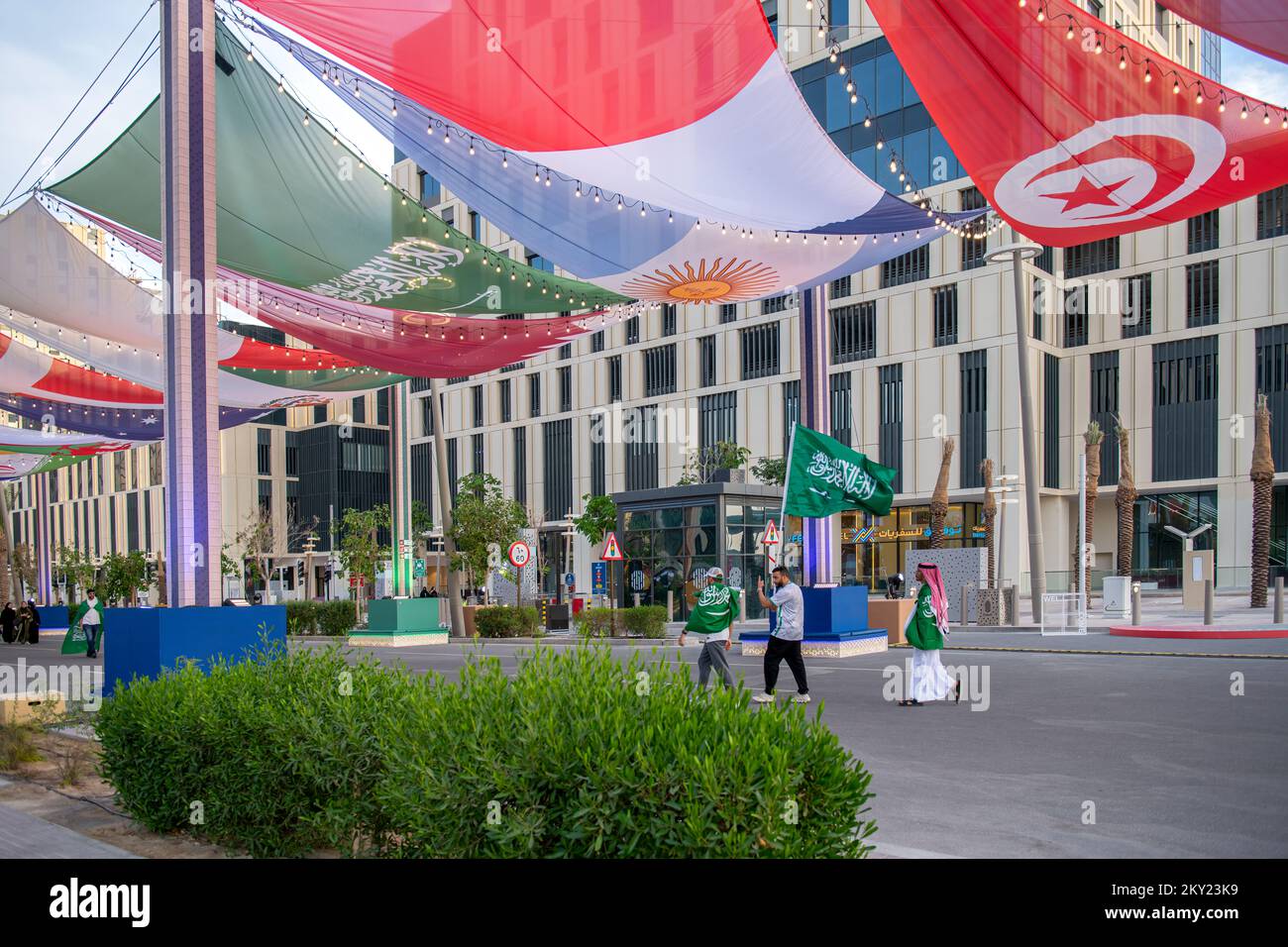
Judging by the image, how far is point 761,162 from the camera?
1432 cm

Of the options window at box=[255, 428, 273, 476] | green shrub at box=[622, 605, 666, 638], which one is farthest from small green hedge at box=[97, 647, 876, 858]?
window at box=[255, 428, 273, 476]

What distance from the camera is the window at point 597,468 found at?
69744mm

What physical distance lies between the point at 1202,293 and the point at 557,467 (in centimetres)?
3952

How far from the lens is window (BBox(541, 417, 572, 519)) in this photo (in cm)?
7200

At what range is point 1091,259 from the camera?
54500 millimetres

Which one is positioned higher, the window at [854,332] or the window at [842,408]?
the window at [854,332]

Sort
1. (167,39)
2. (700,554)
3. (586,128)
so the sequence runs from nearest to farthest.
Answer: (167,39) → (586,128) → (700,554)

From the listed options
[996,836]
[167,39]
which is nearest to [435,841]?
[996,836]

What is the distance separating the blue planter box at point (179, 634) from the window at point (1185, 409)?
161 ft

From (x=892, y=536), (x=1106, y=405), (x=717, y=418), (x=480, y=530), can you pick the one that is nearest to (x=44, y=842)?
(x=480, y=530)

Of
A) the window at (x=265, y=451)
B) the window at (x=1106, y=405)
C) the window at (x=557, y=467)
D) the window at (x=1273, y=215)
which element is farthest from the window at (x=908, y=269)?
the window at (x=265, y=451)

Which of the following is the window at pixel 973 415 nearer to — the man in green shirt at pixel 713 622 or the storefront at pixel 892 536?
the storefront at pixel 892 536
